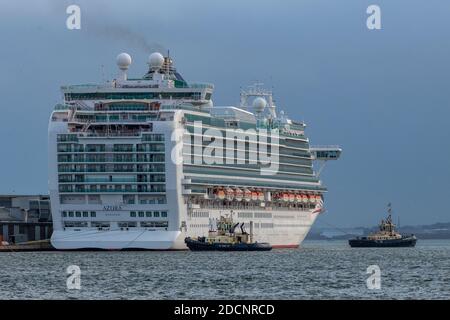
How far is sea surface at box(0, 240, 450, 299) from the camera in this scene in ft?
203

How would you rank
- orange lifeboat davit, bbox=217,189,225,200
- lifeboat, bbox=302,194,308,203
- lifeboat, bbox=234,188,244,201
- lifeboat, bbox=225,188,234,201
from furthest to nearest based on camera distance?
lifeboat, bbox=302,194,308,203 < lifeboat, bbox=234,188,244,201 < lifeboat, bbox=225,188,234,201 < orange lifeboat davit, bbox=217,189,225,200

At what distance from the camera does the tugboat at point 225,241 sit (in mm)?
115875

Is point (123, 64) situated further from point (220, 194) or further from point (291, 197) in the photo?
point (291, 197)

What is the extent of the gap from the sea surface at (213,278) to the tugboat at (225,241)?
10.0 m

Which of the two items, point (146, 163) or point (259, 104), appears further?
point (259, 104)

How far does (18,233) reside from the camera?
133750mm

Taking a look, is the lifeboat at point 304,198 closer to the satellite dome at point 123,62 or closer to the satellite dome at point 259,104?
the satellite dome at point 259,104

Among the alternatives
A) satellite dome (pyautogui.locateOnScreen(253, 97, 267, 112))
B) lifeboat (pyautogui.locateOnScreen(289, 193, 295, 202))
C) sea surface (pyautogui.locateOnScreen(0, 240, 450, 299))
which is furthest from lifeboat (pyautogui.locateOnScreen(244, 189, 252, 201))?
sea surface (pyautogui.locateOnScreen(0, 240, 450, 299))

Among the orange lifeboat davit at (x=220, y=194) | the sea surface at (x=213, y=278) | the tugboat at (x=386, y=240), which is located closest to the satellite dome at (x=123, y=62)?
the orange lifeboat davit at (x=220, y=194)

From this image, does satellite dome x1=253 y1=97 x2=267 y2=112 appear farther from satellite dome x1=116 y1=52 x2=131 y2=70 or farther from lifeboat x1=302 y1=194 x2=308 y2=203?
satellite dome x1=116 y1=52 x2=131 y2=70

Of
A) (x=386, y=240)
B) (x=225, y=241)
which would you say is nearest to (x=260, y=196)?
(x=225, y=241)

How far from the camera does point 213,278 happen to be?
74062 mm

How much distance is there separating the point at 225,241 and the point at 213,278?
149 ft

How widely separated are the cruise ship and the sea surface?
903 centimetres
